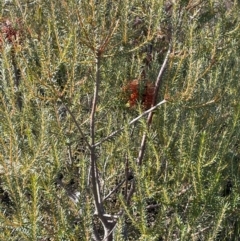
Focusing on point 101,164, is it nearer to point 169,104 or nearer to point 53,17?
point 169,104

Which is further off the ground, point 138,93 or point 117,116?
point 138,93

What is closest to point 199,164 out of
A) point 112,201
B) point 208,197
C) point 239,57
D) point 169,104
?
point 208,197

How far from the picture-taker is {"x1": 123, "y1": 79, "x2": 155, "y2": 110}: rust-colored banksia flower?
2281 mm

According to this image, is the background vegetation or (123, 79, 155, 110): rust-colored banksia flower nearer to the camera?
the background vegetation

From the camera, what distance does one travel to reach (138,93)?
7.53 ft

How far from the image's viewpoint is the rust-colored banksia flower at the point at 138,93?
2281 mm

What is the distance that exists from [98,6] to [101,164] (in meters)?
1.17

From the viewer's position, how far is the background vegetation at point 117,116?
1.65 m

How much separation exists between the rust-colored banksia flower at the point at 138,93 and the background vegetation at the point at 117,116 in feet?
0.11

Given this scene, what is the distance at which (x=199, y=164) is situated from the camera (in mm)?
1751

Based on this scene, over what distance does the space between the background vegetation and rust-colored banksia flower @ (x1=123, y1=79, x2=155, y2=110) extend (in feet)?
0.11

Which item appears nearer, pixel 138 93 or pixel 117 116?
pixel 138 93

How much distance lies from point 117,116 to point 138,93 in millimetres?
267

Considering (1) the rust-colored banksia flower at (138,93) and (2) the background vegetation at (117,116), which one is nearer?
(2) the background vegetation at (117,116)
